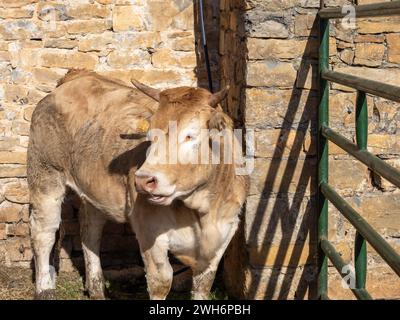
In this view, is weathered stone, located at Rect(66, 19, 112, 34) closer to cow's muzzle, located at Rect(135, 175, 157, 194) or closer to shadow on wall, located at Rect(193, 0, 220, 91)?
shadow on wall, located at Rect(193, 0, 220, 91)

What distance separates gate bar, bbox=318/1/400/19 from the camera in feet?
11.5

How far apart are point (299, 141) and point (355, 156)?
1.15 metres

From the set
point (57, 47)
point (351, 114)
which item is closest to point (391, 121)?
point (351, 114)

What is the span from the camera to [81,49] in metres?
6.58

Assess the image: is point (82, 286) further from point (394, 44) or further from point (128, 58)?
point (394, 44)

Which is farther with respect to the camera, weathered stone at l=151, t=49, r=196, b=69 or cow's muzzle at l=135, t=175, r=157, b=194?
weathered stone at l=151, t=49, r=196, b=69

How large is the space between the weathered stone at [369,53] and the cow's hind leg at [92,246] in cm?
229

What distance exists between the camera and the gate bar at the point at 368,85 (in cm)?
341

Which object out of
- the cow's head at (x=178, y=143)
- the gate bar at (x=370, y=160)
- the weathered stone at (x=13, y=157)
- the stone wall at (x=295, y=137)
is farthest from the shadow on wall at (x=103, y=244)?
the gate bar at (x=370, y=160)

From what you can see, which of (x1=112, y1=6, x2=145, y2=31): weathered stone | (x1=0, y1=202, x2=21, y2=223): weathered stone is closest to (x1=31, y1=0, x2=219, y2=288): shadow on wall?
(x1=0, y1=202, x2=21, y2=223): weathered stone

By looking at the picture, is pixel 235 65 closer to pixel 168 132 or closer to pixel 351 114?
pixel 351 114

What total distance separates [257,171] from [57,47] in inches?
89.3

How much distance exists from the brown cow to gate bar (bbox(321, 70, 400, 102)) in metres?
0.66

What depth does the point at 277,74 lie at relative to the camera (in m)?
5.09
